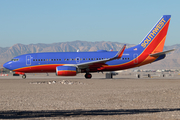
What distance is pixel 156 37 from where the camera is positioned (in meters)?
43.8

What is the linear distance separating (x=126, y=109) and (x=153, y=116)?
1.98m

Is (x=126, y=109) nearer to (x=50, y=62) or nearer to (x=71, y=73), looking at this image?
(x=71, y=73)

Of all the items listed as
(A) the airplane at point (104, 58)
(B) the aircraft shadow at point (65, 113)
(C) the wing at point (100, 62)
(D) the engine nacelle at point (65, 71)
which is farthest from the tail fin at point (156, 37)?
(B) the aircraft shadow at point (65, 113)

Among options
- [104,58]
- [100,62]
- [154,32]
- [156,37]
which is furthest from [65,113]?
[154,32]

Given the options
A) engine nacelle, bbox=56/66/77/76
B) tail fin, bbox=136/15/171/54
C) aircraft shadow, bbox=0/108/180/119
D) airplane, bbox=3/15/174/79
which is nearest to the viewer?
aircraft shadow, bbox=0/108/180/119

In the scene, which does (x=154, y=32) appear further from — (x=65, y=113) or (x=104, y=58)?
(x=65, y=113)

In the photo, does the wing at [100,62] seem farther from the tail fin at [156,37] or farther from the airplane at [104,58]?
the tail fin at [156,37]

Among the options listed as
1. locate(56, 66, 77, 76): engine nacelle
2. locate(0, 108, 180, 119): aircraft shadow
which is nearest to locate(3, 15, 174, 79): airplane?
locate(56, 66, 77, 76): engine nacelle

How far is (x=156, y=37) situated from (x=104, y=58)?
9210 mm

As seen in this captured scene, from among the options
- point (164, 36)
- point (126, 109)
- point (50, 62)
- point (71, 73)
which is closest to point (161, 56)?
point (164, 36)

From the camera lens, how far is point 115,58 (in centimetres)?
4041

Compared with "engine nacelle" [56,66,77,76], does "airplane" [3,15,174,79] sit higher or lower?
higher

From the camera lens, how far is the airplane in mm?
42562

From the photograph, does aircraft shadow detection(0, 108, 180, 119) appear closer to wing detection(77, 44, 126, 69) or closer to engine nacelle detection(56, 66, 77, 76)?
engine nacelle detection(56, 66, 77, 76)
